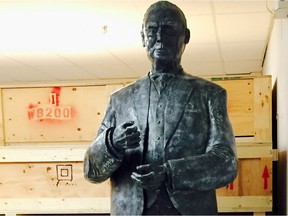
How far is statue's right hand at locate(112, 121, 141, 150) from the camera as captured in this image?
1198mm

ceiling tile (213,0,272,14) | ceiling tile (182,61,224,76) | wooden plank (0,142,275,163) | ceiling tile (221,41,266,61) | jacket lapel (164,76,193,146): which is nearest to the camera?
jacket lapel (164,76,193,146)

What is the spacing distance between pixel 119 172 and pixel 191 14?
2.07 m

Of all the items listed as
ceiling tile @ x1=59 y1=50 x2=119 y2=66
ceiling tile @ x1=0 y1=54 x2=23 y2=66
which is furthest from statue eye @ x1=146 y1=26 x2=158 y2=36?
ceiling tile @ x1=0 y1=54 x2=23 y2=66

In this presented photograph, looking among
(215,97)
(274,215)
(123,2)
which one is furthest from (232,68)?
(215,97)

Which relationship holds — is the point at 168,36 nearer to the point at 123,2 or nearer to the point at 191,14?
the point at 123,2

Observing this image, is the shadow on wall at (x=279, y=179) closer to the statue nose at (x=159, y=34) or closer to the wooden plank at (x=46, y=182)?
the wooden plank at (x=46, y=182)

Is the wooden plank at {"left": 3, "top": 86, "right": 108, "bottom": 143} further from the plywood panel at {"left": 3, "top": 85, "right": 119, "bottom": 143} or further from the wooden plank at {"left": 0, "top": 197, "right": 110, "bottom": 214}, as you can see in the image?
the wooden plank at {"left": 0, "top": 197, "right": 110, "bottom": 214}

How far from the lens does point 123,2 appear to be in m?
2.89

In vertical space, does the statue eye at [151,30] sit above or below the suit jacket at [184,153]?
above

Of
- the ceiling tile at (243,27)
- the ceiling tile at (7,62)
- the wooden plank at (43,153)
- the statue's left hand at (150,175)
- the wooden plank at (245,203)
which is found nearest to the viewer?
the statue's left hand at (150,175)

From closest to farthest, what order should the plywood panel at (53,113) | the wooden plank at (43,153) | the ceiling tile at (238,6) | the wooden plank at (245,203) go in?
the wooden plank at (245,203)
the wooden plank at (43,153)
the plywood panel at (53,113)
the ceiling tile at (238,6)

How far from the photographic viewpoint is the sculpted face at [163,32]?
1305mm

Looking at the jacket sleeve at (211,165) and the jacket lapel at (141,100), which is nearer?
the jacket sleeve at (211,165)

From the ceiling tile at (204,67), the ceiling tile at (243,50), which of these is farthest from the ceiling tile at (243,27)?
the ceiling tile at (204,67)
